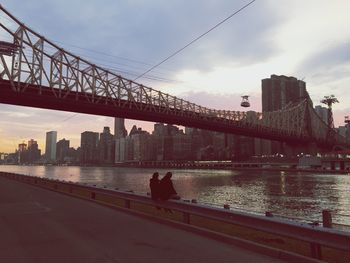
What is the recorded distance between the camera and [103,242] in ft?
32.1

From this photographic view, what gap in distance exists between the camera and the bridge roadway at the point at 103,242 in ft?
26.8

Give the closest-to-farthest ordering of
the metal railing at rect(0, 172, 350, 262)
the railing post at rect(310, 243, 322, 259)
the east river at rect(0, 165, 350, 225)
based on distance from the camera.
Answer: the metal railing at rect(0, 172, 350, 262) < the railing post at rect(310, 243, 322, 259) < the east river at rect(0, 165, 350, 225)

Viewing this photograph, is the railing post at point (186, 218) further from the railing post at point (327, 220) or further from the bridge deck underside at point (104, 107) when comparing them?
the bridge deck underside at point (104, 107)

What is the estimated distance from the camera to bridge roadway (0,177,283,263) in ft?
26.8

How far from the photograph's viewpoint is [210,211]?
429 inches

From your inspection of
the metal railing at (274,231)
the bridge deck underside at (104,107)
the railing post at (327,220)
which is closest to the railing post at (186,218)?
the metal railing at (274,231)

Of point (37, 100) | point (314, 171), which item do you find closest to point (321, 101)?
point (314, 171)

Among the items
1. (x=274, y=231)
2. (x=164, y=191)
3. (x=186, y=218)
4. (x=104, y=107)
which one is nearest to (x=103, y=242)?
(x=186, y=218)

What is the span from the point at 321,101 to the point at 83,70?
11016cm

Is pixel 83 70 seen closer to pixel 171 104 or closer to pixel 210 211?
pixel 171 104

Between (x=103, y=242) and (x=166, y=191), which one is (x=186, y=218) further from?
(x=103, y=242)

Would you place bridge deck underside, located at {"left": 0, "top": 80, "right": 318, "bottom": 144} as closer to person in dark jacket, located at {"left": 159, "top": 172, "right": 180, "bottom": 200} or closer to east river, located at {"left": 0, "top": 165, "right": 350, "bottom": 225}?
east river, located at {"left": 0, "top": 165, "right": 350, "bottom": 225}

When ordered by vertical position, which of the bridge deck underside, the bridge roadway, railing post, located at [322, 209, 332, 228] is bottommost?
the bridge roadway

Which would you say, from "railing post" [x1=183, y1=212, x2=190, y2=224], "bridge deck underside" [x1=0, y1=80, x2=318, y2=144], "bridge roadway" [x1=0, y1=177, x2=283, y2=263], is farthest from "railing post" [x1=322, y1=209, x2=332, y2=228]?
"bridge deck underside" [x1=0, y1=80, x2=318, y2=144]
